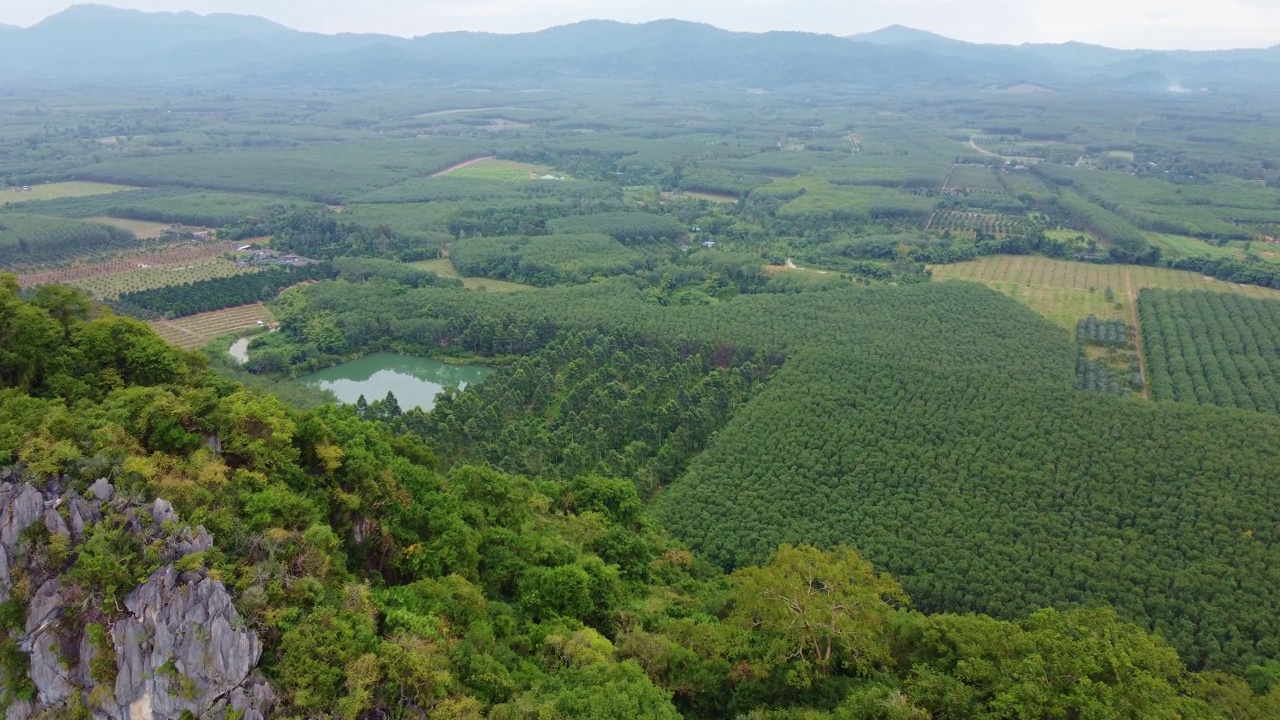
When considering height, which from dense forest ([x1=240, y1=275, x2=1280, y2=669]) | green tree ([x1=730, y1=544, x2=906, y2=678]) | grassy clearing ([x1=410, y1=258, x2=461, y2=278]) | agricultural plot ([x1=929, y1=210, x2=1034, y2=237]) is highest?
green tree ([x1=730, y1=544, x2=906, y2=678])

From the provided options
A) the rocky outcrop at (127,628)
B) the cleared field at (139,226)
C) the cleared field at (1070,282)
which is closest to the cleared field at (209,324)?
the cleared field at (139,226)

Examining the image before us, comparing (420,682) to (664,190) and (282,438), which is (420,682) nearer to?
(282,438)

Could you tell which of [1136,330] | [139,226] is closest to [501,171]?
[139,226]

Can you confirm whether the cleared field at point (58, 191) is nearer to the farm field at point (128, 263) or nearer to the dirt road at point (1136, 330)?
the farm field at point (128, 263)

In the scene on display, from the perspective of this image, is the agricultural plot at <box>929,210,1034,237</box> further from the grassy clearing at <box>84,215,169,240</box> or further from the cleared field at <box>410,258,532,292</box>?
the grassy clearing at <box>84,215,169,240</box>

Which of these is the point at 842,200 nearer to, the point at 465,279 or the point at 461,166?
the point at 465,279

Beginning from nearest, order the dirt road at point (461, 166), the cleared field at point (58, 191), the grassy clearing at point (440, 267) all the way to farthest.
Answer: the grassy clearing at point (440, 267), the cleared field at point (58, 191), the dirt road at point (461, 166)

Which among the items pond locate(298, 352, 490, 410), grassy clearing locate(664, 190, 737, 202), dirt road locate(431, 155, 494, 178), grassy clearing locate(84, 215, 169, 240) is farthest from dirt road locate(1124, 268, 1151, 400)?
grassy clearing locate(84, 215, 169, 240)
